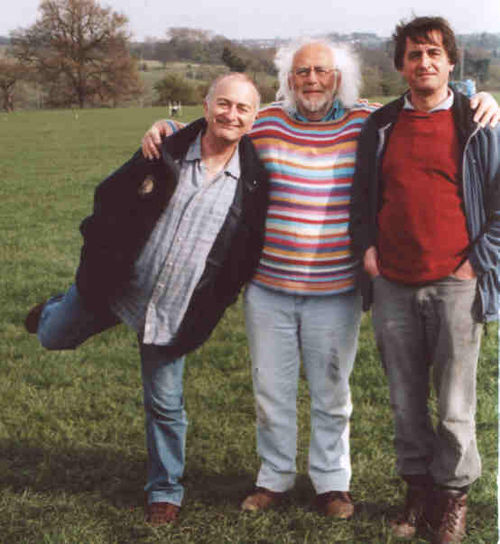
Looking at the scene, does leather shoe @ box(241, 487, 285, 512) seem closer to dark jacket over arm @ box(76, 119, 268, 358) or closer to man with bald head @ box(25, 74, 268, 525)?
man with bald head @ box(25, 74, 268, 525)

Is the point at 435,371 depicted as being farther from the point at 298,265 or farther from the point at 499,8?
the point at 499,8

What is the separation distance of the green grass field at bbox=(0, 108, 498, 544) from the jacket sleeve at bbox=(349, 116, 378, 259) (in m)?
1.27

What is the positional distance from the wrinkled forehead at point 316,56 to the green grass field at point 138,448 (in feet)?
6.42

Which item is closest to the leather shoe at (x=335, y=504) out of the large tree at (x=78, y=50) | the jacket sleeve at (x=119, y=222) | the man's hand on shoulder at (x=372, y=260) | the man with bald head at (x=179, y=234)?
the man with bald head at (x=179, y=234)

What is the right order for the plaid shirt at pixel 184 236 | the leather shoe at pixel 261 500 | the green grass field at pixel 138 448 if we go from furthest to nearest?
the leather shoe at pixel 261 500, the green grass field at pixel 138 448, the plaid shirt at pixel 184 236

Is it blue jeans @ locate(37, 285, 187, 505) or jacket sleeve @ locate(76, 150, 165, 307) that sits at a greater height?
jacket sleeve @ locate(76, 150, 165, 307)

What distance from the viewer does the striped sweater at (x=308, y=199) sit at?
3.04m

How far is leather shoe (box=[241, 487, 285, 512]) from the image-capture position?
3.47 m

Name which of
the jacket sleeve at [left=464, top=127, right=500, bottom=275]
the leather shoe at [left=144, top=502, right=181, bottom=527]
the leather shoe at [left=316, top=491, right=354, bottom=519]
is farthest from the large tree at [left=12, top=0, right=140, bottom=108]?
the leather shoe at [left=316, top=491, right=354, bottom=519]

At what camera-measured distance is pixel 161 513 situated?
3400 mm

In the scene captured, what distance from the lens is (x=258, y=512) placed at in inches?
136

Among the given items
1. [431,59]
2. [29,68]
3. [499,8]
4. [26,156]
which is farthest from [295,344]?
[26,156]

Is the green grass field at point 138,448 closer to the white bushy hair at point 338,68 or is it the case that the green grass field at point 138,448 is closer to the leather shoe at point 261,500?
the leather shoe at point 261,500

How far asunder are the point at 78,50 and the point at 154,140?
24.4ft
